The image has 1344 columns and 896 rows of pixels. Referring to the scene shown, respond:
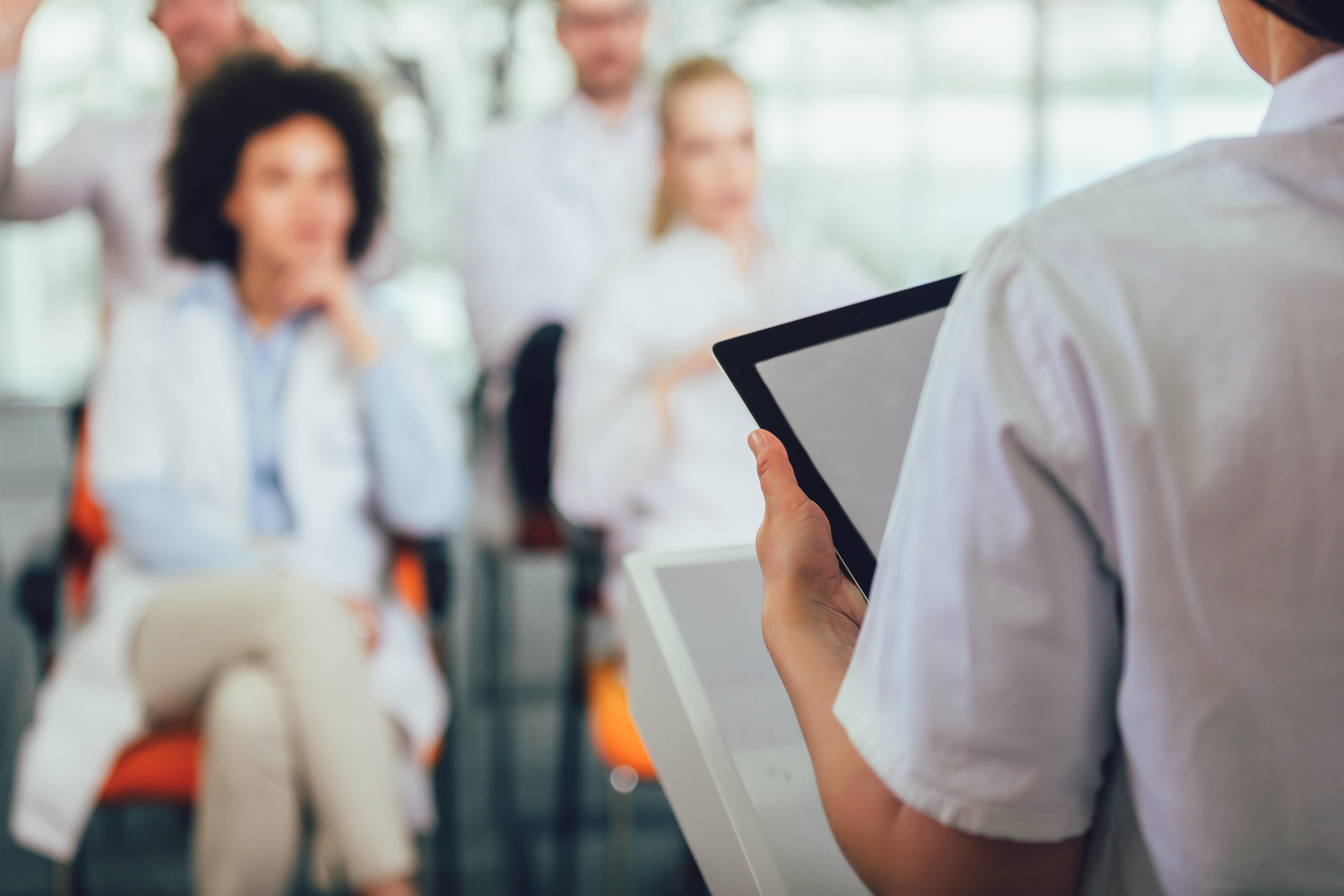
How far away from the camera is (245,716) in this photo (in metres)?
1.62

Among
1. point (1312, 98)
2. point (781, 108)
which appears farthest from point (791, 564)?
point (781, 108)

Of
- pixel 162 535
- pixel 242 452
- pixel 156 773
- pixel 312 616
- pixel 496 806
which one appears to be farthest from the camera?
pixel 496 806

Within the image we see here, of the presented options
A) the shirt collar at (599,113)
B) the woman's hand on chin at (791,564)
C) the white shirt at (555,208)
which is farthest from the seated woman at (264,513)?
the woman's hand on chin at (791,564)

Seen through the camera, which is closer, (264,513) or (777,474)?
(777,474)

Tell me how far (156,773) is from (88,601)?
44 cm

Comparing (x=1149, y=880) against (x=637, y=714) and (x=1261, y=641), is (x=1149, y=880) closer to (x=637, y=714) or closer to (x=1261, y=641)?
(x=1261, y=641)

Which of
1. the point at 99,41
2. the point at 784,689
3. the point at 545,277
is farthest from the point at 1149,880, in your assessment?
the point at 99,41

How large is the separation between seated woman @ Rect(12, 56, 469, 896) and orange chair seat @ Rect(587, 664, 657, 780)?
26 centimetres

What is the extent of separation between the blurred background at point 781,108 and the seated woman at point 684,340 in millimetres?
1701

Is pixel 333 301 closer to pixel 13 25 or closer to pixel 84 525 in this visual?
pixel 84 525

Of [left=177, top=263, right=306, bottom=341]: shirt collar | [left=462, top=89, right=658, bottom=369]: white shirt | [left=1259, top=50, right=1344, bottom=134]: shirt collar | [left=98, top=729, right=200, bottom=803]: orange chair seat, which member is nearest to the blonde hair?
[left=462, top=89, right=658, bottom=369]: white shirt

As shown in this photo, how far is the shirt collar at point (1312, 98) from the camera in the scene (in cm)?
49

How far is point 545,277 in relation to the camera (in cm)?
278

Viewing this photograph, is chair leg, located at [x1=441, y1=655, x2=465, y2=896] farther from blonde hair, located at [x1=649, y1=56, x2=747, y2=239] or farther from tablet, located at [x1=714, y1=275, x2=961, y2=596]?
tablet, located at [x1=714, y1=275, x2=961, y2=596]
